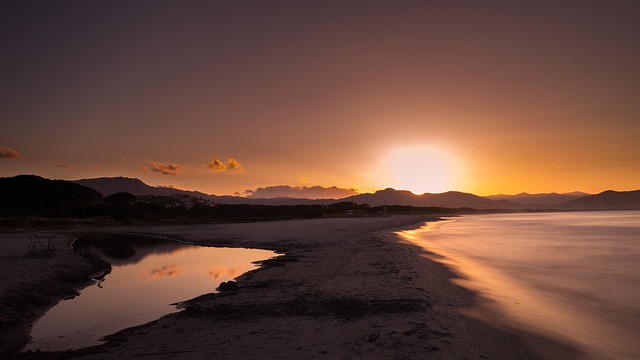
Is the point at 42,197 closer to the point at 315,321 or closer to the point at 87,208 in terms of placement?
the point at 87,208

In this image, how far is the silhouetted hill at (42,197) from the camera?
8988cm

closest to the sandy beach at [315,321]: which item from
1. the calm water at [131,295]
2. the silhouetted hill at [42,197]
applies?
the calm water at [131,295]

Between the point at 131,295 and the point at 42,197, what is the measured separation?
105239 millimetres

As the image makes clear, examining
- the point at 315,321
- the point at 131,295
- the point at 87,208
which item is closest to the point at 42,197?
the point at 87,208

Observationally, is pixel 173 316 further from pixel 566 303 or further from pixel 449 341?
pixel 566 303

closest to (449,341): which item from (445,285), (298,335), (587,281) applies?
(298,335)

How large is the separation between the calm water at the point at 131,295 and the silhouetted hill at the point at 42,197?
81.8 meters

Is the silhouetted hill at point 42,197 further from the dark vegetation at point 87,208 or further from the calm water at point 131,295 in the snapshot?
the calm water at point 131,295

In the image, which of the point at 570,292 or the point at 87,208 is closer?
the point at 570,292

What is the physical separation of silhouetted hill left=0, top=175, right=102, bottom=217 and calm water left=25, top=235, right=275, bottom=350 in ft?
268

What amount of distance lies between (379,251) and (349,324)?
1502cm

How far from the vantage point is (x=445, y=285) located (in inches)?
558

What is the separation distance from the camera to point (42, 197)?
319ft

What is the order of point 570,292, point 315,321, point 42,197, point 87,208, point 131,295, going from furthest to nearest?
point 42,197 → point 87,208 → point 131,295 → point 570,292 → point 315,321
